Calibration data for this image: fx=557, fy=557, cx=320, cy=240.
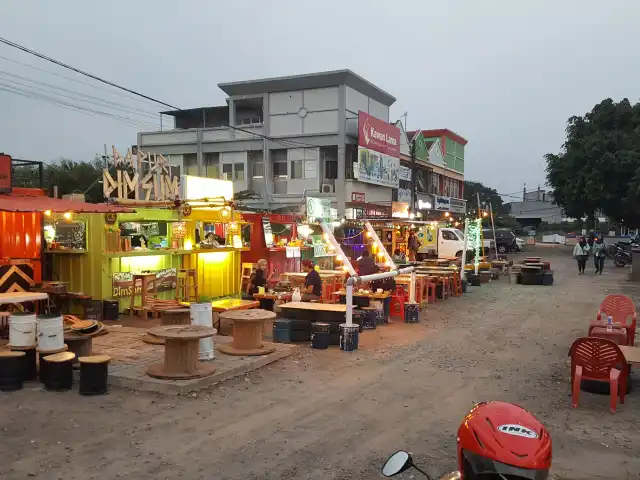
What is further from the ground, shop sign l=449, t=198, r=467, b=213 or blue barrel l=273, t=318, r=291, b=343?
shop sign l=449, t=198, r=467, b=213

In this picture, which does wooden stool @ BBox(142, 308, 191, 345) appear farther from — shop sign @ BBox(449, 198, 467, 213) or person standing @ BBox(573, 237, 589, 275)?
shop sign @ BBox(449, 198, 467, 213)

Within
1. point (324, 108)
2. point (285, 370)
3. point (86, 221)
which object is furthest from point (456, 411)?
point (324, 108)

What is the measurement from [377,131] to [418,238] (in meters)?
7.20

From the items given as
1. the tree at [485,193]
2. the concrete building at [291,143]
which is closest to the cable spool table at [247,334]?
the concrete building at [291,143]

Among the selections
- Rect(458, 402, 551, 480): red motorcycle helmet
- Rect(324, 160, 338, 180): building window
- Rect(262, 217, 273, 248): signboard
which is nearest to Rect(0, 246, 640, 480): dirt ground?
Rect(458, 402, 551, 480): red motorcycle helmet

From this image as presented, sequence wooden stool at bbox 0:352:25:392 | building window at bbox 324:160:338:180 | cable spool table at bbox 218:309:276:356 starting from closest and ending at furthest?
wooden stool at bbox 0:352:25:392, cable spool table at bbox 218:309:276:356, building window at bbox 324:160:338:180

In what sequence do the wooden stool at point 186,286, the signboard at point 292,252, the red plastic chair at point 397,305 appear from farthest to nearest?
the signboard at point 292,252 → the wooden stool at point 186,286 → the red plastic chair at point 397,305

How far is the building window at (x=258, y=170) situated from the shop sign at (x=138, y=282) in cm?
2014

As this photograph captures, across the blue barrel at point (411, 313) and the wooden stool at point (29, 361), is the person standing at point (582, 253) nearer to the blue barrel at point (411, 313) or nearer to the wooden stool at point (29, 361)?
the blue barrel at point (411, 313)

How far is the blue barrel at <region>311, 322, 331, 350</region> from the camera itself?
33.2ft

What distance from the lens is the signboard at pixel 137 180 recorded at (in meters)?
14.6

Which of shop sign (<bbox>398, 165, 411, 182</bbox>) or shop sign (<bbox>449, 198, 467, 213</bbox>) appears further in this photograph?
shop sign (<bbox>449, 198, 467, 213</bbox>)

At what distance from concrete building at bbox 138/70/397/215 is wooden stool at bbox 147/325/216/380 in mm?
24250

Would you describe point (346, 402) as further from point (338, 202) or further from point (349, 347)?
point (338, 202)
